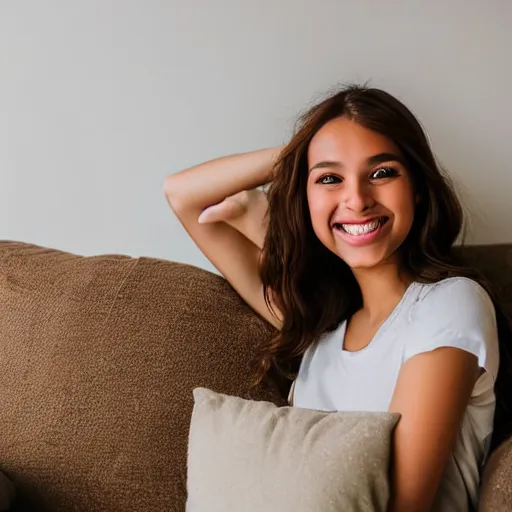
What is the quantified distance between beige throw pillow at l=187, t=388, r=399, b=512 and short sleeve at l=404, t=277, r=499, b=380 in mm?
139

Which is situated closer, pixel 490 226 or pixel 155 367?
pixel 155 367

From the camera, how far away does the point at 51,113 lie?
181 centimetres

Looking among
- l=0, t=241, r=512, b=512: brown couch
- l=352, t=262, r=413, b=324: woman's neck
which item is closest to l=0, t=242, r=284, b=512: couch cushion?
l=0, t=241, r=512, b=512: brown couch

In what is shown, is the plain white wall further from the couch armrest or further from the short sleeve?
the couch armrest

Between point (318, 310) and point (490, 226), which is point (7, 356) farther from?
point (490, 226)

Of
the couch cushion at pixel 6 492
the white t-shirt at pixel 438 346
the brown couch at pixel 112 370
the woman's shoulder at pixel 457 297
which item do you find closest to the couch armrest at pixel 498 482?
the white t-shirt at pixel 438 346

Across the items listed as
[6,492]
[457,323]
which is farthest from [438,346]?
[6,492]

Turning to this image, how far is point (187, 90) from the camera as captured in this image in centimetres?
175

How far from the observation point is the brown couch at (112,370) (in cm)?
138

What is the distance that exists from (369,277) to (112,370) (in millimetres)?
519

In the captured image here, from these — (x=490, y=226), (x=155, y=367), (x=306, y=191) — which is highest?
(x=306, y=191)

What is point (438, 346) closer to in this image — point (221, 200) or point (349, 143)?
point (349, 143)

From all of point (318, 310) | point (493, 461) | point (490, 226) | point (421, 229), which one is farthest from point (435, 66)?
point (493, 461)

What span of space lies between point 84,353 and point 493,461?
77cm
